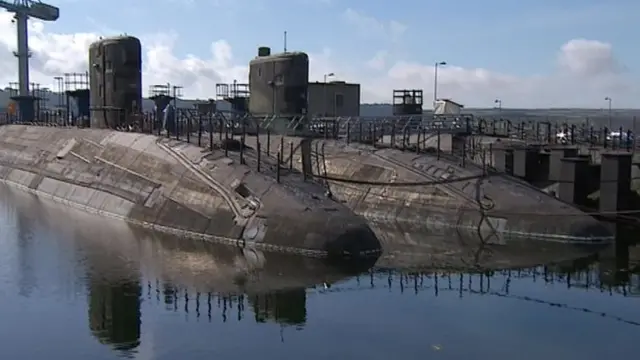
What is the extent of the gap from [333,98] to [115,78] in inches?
687

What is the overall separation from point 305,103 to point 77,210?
9185 millimetres

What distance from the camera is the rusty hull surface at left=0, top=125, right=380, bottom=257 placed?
57.4 feet

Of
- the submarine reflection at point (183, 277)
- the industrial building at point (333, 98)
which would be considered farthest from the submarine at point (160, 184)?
the industrial building at point (333, 98)

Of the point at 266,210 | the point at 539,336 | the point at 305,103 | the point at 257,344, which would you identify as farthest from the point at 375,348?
the point at 305,103

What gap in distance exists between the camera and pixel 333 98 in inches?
1768

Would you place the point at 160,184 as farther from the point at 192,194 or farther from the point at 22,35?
the point at 22,35

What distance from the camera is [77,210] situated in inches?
966

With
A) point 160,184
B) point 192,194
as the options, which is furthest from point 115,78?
point 192,194

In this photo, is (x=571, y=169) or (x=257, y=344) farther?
(x=571, y=169)

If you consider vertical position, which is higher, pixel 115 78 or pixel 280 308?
pixel 115 78

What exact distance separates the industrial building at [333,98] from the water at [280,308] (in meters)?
25.7

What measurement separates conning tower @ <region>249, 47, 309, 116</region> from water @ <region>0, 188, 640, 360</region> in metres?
10.6

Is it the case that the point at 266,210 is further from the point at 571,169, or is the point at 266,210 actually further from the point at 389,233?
the point at 571,169

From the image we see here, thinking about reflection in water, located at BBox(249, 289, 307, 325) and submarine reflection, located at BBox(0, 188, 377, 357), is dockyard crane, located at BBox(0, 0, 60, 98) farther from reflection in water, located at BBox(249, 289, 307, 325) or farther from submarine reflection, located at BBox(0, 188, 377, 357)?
reflection in water, located at BBox(249, 289, 307, 325)
